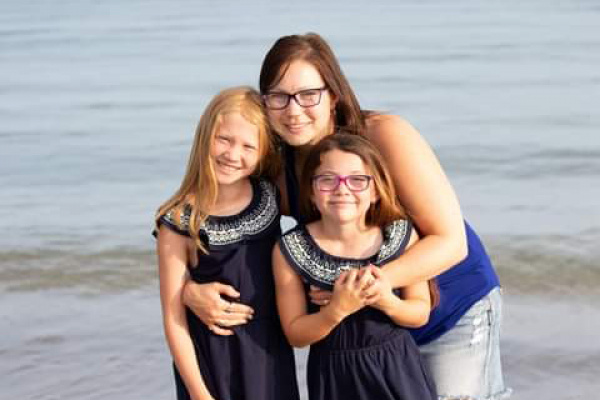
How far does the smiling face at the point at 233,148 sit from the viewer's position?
153 inches

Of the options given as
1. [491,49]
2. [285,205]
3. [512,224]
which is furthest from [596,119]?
[285,205]

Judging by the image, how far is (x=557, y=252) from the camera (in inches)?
326

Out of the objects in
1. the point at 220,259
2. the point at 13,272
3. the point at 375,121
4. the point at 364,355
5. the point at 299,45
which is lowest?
the point at 13,272

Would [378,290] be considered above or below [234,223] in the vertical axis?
below

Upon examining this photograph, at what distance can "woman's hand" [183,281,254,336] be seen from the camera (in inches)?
151

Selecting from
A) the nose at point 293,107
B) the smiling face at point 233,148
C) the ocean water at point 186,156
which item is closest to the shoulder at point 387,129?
the nose at point 293,107

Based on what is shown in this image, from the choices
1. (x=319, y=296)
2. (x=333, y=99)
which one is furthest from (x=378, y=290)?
(x=333, y=99)

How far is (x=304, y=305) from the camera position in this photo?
3785 millimetres

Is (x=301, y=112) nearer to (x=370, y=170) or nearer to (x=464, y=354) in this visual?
(x=370, y=170)

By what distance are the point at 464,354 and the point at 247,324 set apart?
72cm

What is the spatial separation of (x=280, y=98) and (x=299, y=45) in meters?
0.18

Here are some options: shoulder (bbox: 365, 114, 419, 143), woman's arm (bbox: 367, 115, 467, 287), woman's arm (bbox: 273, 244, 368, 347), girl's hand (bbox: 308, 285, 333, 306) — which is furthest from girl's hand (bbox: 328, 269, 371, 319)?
shoulder (bbox: 365, 114, 419, 143)

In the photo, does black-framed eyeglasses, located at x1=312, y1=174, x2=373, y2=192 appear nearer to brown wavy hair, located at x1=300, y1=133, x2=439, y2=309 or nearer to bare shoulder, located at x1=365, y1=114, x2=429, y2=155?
brown wavy hair, located at x1=300, y1=133, x2=439, y2=309

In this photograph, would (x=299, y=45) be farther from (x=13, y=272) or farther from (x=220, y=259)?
(x=13, y=272)
